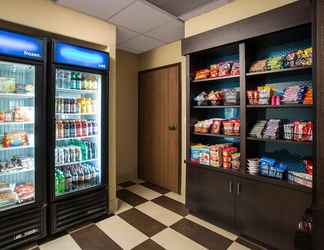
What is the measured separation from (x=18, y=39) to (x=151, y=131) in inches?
101

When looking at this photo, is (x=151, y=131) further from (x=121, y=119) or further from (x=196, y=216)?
(x=196, y=216)

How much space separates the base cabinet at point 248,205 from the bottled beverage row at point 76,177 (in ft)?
4.09

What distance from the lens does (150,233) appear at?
7.31ft

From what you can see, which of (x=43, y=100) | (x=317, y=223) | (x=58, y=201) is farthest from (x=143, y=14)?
(x=317, y=223)

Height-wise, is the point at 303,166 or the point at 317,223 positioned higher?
the point at 303,166

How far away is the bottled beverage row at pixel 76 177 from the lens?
2.25 m

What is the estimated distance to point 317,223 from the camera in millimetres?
1088

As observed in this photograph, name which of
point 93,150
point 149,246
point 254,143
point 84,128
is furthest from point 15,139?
point 254,143

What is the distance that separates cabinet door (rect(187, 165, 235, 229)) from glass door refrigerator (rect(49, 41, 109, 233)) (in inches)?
44.2

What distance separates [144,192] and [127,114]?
1530 millimetres

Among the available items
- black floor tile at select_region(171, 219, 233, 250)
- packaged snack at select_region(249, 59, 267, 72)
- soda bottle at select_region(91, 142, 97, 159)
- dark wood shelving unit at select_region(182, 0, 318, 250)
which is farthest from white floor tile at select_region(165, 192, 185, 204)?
packaged snack at select_region(249, 59, 267, 72)

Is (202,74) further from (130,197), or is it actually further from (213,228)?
(130,197)

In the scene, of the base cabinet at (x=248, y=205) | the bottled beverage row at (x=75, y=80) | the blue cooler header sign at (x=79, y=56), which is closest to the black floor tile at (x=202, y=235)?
the base cabinet at (x=248, y=205)

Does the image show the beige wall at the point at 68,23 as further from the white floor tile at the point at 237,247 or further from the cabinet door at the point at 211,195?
the white floor tile at the point at 237,247
